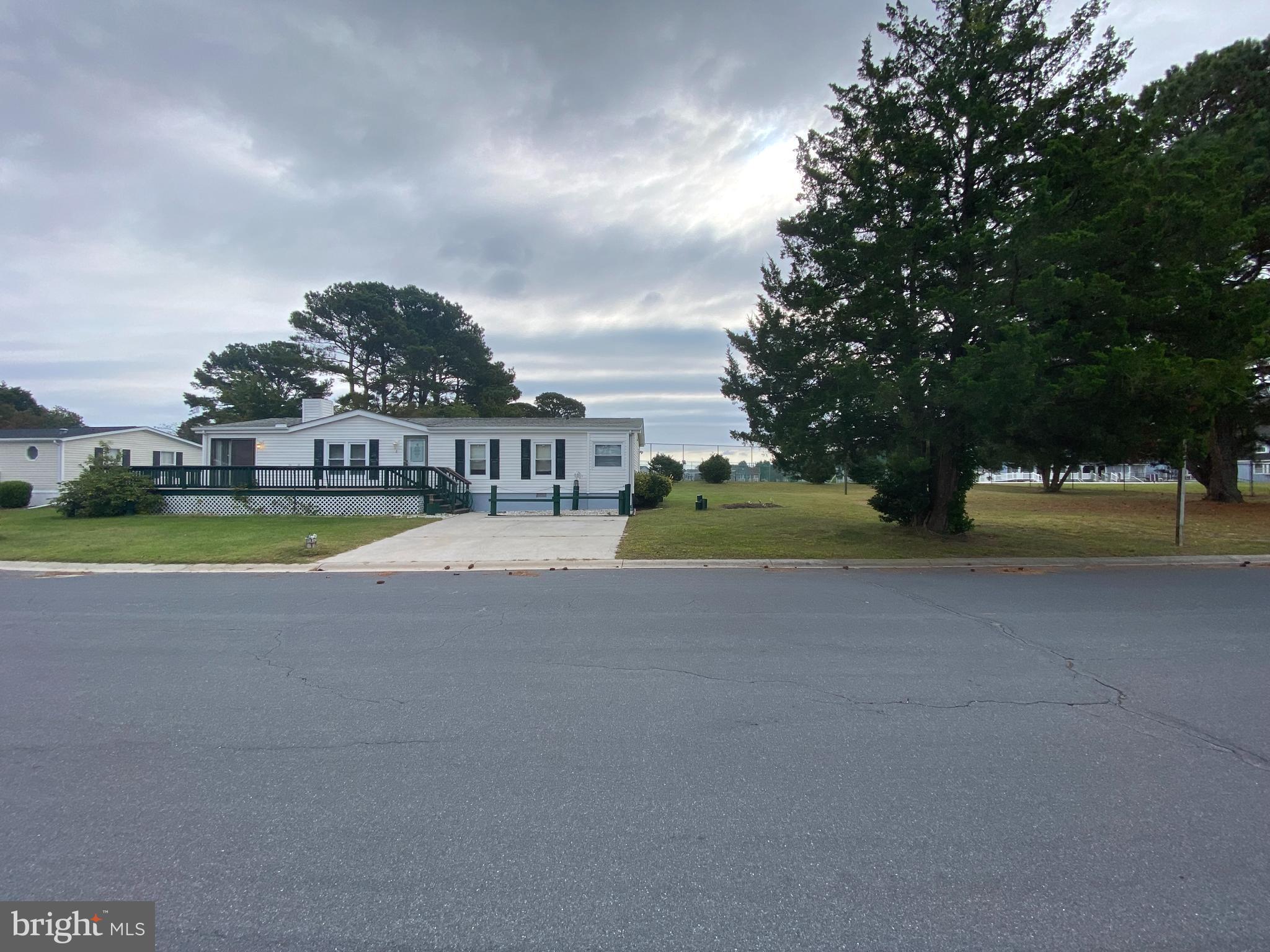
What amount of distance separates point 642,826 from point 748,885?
0.61 meters

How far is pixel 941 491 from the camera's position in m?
15.1

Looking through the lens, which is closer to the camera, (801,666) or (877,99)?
(801,666)

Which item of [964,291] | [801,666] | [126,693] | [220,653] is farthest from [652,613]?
[964,291]

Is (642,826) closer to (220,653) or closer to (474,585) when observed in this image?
(220,653)

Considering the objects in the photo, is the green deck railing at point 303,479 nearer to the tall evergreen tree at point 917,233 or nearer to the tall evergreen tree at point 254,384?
the tall evergreen tree at point 917,233

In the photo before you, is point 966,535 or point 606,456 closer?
point 966,535

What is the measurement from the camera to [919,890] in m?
2.58

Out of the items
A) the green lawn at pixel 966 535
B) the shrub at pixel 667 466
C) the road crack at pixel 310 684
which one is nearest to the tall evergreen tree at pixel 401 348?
the shrub at pixel 667 466

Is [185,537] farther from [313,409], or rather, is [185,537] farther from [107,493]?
[313,409]

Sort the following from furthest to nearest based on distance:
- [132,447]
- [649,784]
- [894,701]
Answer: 1. [132,447]
2. [894,701]
3. [649,784]

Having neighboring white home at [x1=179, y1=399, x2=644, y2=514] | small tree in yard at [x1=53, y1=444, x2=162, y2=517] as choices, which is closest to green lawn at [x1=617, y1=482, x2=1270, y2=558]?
neighboring white home at [x1=179, y1=399, x2=644, y2=514]

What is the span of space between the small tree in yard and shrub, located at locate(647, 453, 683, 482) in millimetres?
27429

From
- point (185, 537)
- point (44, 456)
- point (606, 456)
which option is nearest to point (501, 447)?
point (606, 456)

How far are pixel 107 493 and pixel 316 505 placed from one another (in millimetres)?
6234
